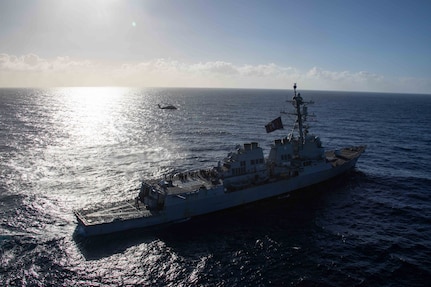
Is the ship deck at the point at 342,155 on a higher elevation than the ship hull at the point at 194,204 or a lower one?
higher

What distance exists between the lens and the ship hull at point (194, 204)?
108 feet

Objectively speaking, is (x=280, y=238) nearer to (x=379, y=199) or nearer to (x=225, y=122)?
(x=379, y=199)

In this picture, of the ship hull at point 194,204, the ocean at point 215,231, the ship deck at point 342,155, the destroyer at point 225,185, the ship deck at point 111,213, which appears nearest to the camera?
the ocean at point 215,231

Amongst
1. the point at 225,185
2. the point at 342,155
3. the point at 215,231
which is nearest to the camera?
the point at 215,231

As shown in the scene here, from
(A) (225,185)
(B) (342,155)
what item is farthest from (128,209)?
(B) (342,155)

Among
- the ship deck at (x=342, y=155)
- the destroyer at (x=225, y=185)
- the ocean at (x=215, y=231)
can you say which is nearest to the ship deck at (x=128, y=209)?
the destroyer at (x=225, y=185)

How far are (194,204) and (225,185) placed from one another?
209 inches

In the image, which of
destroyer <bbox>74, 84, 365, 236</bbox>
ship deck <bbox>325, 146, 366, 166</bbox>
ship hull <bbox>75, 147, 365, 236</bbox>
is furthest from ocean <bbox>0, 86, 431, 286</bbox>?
ship deck <bbox>325, 146, 366, 166</bbox>

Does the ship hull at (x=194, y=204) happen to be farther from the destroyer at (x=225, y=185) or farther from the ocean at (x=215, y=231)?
the ocean at (x=215, y=231)

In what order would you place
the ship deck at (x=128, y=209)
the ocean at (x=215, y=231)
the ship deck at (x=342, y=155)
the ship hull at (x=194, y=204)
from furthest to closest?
the ship deck at (x=342, y=155) → the ship deck at (x=128, y=209) → the ship hull at (x=194, y=204) → the ocean at (x=215, y=231)

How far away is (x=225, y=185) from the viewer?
133 feet

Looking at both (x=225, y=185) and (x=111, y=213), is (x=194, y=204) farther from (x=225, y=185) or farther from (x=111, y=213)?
(x=111, y=213)

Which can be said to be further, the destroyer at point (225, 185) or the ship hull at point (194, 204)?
the destroyer at point (225, 185)

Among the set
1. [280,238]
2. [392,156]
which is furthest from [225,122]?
[280,238]
